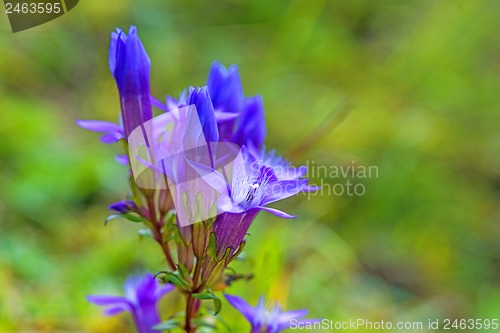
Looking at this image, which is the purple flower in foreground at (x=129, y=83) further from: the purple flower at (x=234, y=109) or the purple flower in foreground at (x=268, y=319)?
the purple flower in foreground at (x=268, y=319)

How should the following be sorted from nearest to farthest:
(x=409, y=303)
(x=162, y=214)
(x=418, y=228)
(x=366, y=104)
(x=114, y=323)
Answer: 1. (x=162, y=214)
2. (x=114, y=323)
3. (x=409, y=303)
4. (x=418, y=228)
5. (x=366, y=104)

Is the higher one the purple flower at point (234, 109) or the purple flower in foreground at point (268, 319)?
the purple flower at point (234, 109)

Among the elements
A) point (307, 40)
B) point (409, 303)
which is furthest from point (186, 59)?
point (409, 303)

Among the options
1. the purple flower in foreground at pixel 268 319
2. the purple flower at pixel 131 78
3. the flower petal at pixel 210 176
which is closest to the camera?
the flower petal at pixel 210 176

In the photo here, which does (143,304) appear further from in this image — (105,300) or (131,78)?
(131,78)

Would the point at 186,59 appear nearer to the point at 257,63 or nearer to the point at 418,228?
the point at 257,63

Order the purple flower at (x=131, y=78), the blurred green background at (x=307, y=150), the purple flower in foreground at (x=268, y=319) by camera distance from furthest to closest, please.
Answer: the blurred green background at (x=307, y=150) < the purple flower in foreground at (x=268, y=319) < the purple flower at (x=131, y=78)

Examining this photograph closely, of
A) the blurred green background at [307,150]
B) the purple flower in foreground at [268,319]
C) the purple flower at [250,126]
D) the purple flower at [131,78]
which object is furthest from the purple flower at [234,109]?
the blurred green background at [307,150]
